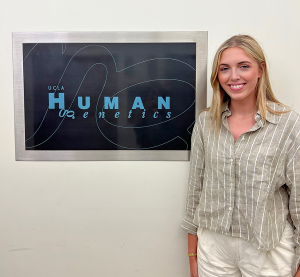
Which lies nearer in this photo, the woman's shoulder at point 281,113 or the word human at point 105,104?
the woman's shoulder at point 281,113

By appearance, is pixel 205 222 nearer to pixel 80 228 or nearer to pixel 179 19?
pixel 80 228

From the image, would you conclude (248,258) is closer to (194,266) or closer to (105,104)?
(194,266)

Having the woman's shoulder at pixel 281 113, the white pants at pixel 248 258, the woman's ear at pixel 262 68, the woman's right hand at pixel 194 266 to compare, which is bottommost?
the woman's right hand at pixel 194 266

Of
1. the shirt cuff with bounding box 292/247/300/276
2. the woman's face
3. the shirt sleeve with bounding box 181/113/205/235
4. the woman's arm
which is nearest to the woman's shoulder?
the woman's face

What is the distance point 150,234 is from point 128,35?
1.08 meters

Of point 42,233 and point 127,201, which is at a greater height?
point 127,201

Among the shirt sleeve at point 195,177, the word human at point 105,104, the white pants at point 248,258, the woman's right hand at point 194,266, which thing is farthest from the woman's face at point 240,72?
the woman's right hand at point 194,266

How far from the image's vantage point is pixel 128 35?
122cm

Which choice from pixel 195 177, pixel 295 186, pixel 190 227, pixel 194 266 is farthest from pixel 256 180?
pixel 194 266

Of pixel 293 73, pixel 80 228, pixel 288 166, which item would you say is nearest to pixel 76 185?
pixel 80 228

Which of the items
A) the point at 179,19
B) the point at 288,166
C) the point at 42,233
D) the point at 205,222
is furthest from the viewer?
the point at 42,233

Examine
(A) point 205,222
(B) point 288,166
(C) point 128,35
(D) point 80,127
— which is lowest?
(A) point 205,222

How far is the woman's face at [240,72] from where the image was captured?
0.94 meters

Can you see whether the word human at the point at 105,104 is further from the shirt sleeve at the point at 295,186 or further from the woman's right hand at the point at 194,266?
the woman's right hand at the point at 194,266
